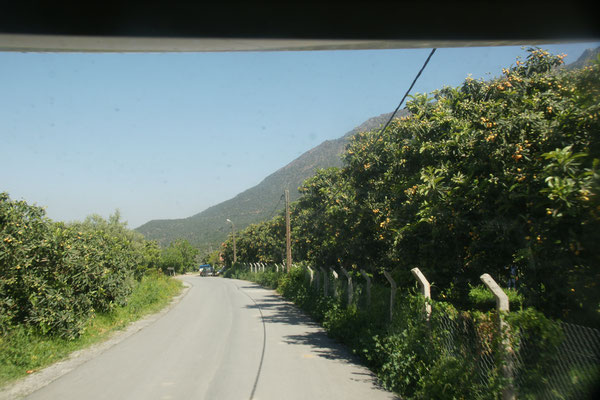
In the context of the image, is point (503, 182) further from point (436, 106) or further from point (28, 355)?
point (28, 355)

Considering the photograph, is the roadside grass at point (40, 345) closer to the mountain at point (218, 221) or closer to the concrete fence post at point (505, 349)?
the concrete fence post at point (505, 349)

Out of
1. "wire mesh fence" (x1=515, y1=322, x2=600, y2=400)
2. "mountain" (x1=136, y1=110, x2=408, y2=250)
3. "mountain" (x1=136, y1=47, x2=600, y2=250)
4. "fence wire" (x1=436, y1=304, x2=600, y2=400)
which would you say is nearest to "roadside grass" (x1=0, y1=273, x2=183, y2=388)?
"fence wire" (x1=436, y1=304, x2=600, y2=400)

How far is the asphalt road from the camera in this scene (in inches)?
271

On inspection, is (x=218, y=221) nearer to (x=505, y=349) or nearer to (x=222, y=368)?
(x=222, y=368)

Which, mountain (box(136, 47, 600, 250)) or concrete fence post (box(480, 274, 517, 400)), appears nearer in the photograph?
concrete fence post (box(480, 274, 517, 400))

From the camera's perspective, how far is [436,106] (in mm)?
10914

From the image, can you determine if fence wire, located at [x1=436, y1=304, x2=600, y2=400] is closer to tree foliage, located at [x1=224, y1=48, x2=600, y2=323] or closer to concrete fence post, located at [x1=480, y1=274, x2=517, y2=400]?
concrete fence post, located at [x1=480, y1=274, x2=517, y2=400]

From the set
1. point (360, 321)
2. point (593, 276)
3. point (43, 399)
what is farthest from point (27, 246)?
point (593, 276)

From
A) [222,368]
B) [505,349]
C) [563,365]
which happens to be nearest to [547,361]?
[563,365]

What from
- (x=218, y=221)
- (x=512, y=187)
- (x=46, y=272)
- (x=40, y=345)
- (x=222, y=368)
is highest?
(x=218, y=221)

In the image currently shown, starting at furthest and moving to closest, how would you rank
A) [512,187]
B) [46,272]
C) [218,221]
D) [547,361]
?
[218,221] → [46,272] → [512,187] → [547,361]

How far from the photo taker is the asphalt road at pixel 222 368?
271 inches

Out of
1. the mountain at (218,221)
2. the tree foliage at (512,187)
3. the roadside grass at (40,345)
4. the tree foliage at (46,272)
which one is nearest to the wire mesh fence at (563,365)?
the tree foliage at (512,187)

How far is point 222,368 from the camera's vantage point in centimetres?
845
